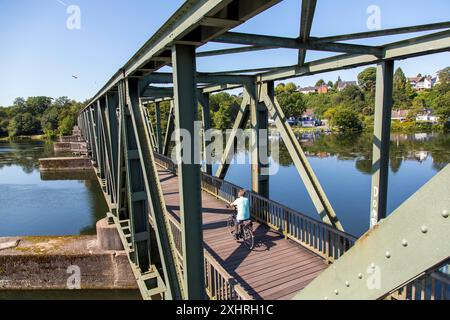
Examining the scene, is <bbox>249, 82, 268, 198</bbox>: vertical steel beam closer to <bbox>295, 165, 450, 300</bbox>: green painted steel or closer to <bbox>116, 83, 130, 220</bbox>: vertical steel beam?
<bbox>116, 83, 130, 220</bbox>: vertical steel beam

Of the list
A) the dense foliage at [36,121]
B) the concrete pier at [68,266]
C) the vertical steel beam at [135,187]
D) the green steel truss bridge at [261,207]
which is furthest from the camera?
the dense foliage at [36,121]

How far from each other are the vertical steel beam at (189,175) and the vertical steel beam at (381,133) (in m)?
3.89

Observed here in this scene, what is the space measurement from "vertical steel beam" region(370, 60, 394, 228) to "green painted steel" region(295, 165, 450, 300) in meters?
4.85

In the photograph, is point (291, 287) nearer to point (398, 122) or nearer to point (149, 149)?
point (149, 149)

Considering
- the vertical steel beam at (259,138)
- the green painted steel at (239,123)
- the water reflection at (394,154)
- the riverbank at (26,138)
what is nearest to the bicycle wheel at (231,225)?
the vertical steel beam at (259,138)

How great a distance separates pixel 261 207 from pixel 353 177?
24.3m

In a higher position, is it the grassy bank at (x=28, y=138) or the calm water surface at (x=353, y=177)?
the grassy bank at (x=28, y=138)

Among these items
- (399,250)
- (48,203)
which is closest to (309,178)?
(399,250)

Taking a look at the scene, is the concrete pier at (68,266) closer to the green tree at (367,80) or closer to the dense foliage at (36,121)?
the dense foliage at (36,121)

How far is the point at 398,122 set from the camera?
2970 inches

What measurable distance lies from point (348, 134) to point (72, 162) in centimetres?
5754

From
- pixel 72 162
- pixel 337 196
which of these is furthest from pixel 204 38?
pixel 72 162

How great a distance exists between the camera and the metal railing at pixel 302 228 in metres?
6.55

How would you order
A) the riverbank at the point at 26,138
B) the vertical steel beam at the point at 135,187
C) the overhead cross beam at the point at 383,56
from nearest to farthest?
the overhead cross beam at the point at 383,56 → the vertical steel beam at the point at 135,187 → the riverbank at the point at 26,138
